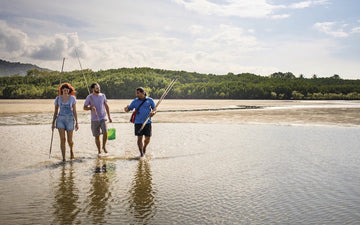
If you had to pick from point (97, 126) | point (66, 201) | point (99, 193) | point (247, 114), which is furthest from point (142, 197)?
point (247, 114)

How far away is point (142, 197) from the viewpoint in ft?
17.7

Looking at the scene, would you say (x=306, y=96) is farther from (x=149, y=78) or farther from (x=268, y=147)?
(x=268, y=147)

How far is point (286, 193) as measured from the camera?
561cm

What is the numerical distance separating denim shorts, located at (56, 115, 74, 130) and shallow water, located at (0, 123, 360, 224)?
3.01 feet

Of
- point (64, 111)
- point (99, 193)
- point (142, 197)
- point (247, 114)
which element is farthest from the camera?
point (247, 114)

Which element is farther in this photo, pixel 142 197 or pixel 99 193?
pixel 99 193

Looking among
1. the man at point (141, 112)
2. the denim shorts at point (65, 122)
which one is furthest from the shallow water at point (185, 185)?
A: the denim shorts at point (65, 122)

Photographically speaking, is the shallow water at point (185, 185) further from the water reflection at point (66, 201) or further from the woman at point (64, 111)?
the woman at point (64, 111)

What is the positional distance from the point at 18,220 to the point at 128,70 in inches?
5335

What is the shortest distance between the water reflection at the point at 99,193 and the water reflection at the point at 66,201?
228mm

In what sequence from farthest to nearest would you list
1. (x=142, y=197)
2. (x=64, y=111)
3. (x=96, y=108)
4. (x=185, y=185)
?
(x=96, y=108)
(x=64, y=111)
(x=185, y=185)
(x=142, y=197)

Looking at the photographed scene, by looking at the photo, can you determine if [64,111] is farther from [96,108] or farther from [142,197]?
[142,197]

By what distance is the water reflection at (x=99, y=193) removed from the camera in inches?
178

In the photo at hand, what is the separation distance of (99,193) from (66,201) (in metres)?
0.62
